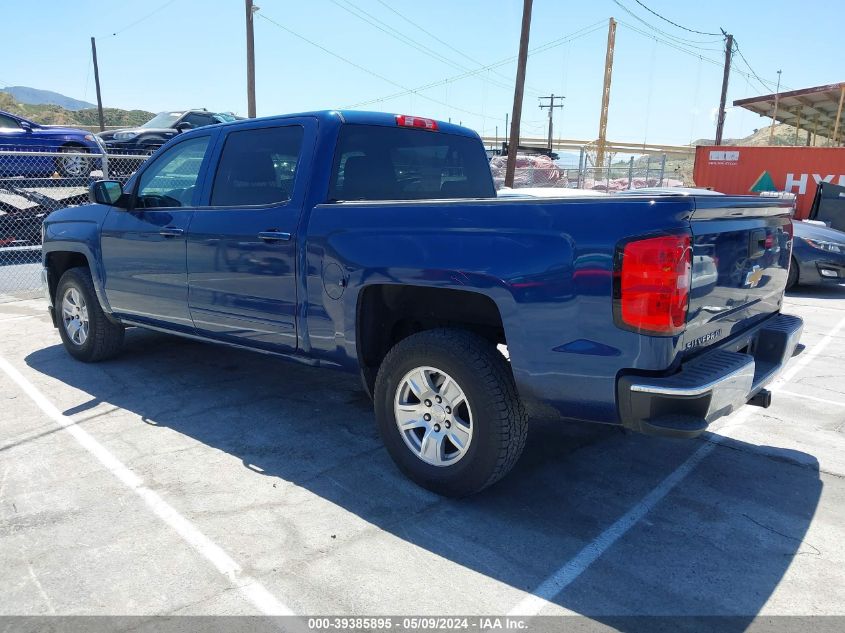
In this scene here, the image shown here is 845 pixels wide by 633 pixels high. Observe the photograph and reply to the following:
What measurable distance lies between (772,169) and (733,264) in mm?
17023

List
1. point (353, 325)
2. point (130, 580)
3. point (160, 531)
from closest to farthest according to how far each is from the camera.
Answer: point (130, 580) → point (160, 531) → point (353, 325)

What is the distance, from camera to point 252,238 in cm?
397

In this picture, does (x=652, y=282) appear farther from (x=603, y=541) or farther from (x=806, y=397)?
(x=806, y=397)

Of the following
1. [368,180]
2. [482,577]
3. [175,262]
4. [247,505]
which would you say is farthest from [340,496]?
[175,262]

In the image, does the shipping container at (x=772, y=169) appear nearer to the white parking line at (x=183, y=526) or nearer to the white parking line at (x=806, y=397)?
the white parking line at (x=806, y=397)

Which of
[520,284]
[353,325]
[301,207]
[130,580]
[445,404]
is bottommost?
[130,580]

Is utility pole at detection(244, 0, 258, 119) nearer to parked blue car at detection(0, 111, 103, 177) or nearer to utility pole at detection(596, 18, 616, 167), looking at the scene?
parked blue car at detection(0, 111, 103, 177)

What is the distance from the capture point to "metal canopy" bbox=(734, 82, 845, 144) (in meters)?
21.8

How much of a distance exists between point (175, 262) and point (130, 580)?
245cm

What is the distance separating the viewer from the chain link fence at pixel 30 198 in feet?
33.5

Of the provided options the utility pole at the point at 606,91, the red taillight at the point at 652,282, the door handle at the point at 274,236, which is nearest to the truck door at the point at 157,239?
the door handle at the point at 274,236

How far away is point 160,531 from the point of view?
10.00 ft

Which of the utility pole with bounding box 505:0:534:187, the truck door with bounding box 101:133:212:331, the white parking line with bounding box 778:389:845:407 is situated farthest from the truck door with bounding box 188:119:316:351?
the utility pole with bounding box 505:0:534:187

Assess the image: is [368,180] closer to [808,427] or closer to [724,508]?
[724,508]
